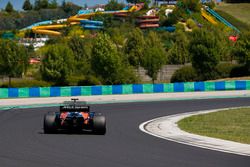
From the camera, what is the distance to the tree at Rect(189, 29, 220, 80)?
267 ft

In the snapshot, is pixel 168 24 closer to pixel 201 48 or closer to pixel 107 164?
pixel 201 48

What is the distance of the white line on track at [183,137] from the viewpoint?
57.2 ft

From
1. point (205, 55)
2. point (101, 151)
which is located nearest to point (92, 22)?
point (205, 55)

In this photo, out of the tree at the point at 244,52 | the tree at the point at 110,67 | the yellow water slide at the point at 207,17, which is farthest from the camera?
the yellow water slide at the point at 207,17

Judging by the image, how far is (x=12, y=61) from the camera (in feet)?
250

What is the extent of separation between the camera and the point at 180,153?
16.4 metres

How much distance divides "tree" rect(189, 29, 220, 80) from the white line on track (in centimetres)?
5245

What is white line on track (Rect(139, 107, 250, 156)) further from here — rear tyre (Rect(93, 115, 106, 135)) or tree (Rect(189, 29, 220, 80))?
tree (Rect(189, 29, 220, 80))

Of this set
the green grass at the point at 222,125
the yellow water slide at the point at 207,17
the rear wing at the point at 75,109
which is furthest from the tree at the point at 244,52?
the yellow water slide at the point at 207,17

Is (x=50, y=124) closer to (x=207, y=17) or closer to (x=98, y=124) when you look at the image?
(x=98, y=124)

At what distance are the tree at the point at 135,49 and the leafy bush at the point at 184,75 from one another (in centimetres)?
1562

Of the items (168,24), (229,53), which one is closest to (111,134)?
(229,53)

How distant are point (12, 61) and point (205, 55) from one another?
25.5 metres

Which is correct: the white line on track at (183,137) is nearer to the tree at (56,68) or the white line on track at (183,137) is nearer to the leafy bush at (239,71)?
the tree at (56,68)
